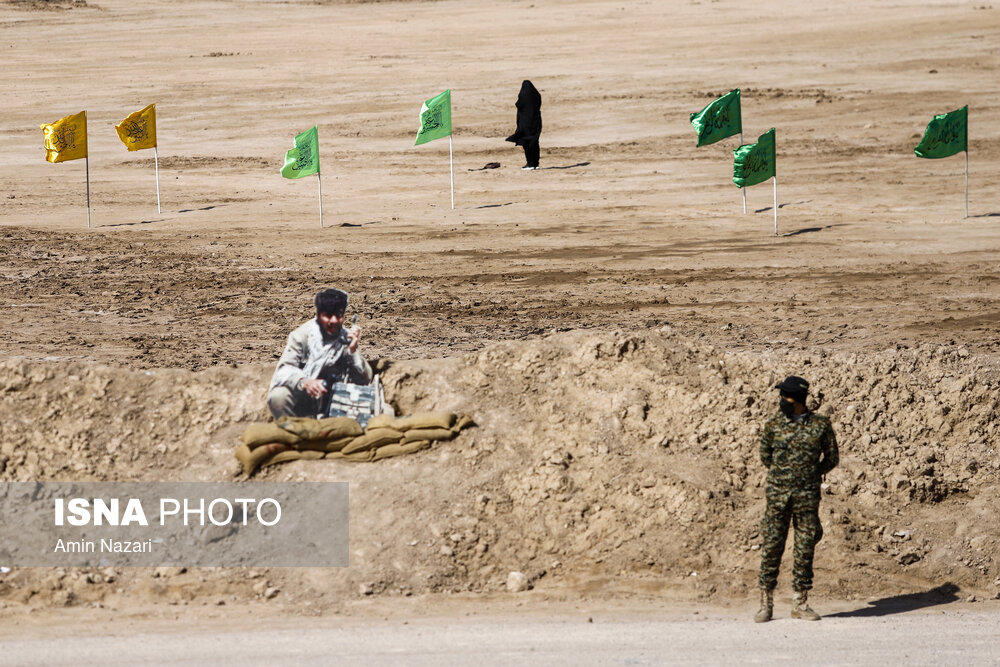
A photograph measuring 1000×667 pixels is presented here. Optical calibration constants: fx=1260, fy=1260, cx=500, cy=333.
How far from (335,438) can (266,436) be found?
565 millimetres

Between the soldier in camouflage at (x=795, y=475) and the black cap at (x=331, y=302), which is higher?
the black cap at (x=331, y=302)

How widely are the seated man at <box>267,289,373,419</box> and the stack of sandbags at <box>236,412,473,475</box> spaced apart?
0.51 ft

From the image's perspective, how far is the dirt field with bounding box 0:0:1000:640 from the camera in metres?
10.1

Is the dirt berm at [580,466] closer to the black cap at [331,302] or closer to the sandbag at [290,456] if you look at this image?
the sandbag at [290,456]

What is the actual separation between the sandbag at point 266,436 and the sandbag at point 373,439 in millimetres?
444

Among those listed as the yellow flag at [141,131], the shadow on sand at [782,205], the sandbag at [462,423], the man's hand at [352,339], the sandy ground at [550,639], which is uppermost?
the yellow flag at [141,131]

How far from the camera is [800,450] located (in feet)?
28.2

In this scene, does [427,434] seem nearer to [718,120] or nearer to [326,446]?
[326,446]

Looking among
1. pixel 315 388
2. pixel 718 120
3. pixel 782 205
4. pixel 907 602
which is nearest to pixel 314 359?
pixel 315 388

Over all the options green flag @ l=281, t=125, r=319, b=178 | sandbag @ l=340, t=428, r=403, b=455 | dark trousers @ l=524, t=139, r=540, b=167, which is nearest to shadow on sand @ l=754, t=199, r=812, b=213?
dark trousers @ l=524, t=139, r=540, b=167

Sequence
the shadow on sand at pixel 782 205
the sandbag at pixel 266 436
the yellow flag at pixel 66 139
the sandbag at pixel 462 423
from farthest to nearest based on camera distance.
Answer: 1. the shadow on sand at pixel 782 205
2. the yellow flag at pixel 66 139
3. the sandbag at pixel 462 423
4. the sandbag at pixel 266 436

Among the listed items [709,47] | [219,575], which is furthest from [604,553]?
[709,47]

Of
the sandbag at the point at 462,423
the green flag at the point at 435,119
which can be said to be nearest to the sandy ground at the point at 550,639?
the sandbag at the point at 462,423

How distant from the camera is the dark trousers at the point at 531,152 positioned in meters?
24.3
